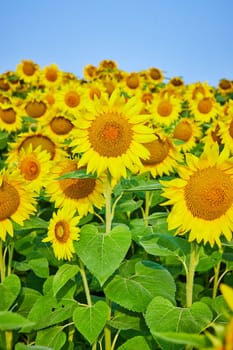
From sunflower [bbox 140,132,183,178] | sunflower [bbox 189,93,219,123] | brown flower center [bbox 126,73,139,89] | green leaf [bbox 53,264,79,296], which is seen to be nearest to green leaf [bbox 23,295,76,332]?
green leaf [bbox 53,264,79,296]

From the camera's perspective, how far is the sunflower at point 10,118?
584cm

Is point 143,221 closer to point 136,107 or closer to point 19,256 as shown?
point 136,107

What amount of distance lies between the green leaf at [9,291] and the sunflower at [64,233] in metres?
0.30

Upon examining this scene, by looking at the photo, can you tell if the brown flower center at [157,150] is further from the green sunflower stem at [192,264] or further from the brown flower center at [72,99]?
the brown flower center at [72,99]

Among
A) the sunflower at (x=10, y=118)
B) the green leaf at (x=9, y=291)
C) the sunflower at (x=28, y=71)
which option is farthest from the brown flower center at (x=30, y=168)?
the sunflower at (x=28, y=71)

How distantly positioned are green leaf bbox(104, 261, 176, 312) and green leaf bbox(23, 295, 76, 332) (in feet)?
0.72

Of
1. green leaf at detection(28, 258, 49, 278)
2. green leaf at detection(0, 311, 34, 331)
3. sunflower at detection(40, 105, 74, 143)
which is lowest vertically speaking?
green leaf at detection(0, 311, 34, 331)

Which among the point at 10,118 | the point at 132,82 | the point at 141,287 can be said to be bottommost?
the point at 141,287

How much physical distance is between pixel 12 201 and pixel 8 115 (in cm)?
337

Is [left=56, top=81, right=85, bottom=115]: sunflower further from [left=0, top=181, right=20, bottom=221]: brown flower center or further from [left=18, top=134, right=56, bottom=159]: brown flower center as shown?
[left=0, top=181, right=20, bottom=221]: brown flower center

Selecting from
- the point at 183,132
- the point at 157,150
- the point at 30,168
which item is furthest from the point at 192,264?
the point at 183,132

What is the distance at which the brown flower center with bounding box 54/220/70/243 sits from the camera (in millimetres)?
2283

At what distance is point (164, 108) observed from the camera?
6.38 m

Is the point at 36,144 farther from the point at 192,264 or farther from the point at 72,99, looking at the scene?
the point at 72,99
